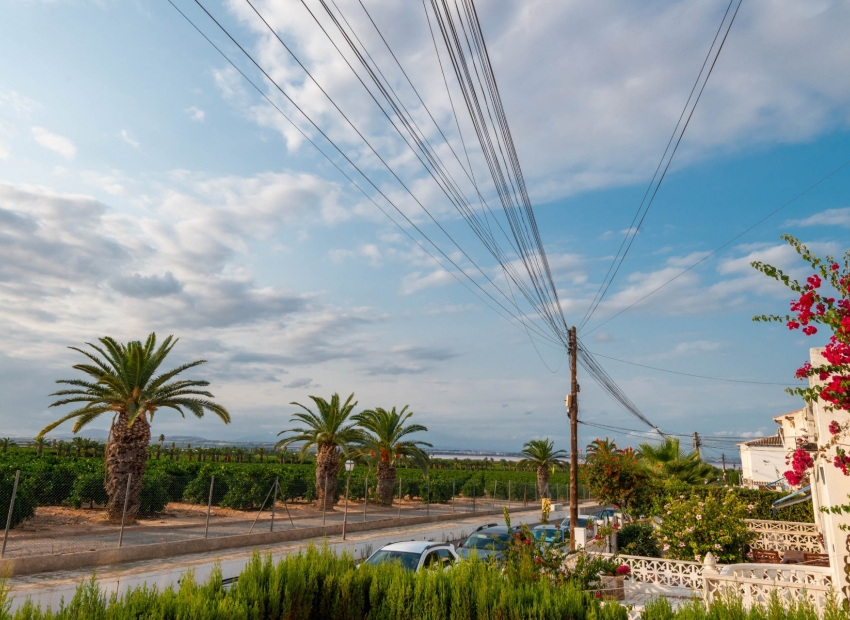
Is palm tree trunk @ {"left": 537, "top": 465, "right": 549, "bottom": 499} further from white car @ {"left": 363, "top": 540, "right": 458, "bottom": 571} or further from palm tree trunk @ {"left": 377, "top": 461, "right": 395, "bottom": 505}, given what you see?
white car @ {"left": 363, "top": 540, "right": 458, "bottom": 571}

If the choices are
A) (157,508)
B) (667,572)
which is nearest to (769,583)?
(667,572)

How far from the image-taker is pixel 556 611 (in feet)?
20.1

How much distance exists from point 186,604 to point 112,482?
19.2 meters

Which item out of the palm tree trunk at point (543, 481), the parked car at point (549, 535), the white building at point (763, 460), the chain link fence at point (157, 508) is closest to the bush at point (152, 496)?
the chain link fence at point (157, 508)

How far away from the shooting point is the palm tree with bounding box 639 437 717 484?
1035 inches

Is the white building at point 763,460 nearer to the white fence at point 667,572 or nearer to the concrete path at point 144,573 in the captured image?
the concrete path at point 144,573

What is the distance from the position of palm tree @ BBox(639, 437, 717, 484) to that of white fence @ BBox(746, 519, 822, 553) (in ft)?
19.6

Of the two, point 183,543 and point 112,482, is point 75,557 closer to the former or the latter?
point 183,543

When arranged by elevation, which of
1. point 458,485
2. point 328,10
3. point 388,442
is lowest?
point 458,485

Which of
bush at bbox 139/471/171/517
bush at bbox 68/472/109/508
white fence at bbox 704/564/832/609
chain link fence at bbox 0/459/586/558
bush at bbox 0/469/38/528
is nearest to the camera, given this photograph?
white fence at bbox 704/564/832/609

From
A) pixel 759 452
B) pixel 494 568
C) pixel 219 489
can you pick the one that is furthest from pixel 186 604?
pixel 759 452

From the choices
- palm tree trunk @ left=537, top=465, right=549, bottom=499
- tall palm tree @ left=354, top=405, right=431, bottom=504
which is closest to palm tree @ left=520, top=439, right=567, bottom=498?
palm tree trunk @ left=537, top=465, right=549, bottom=499

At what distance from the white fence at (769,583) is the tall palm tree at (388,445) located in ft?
85.9

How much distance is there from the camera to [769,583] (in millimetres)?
8617
